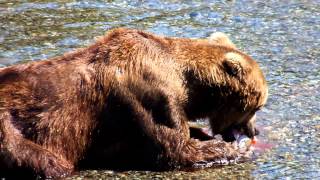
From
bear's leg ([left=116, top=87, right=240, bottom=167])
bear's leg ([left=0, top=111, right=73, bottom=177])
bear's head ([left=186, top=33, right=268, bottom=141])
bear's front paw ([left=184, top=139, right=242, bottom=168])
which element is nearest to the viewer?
bear's leg ([left=0, top=111, right=73, bottom=177])

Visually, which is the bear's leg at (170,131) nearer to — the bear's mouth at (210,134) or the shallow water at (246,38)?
the shallow water at (246,38)

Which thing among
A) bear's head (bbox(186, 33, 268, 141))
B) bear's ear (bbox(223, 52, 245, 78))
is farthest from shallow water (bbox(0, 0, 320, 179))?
bear's ear (bbox(223, 52, 245, 78))

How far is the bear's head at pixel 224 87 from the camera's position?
7.18 metres

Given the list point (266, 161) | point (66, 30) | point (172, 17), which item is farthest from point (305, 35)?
point (266, 161)

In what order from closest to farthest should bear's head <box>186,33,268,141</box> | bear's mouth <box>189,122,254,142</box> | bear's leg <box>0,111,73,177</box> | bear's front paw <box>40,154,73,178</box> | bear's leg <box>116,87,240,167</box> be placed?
bear's leg <box>0,111,73,177</box> < bear's front paw <box>40,154,73,178</box> < bear's leg <box>116,87,240,167</box> < bear's head <box>186,33,268,141</box> < bear's mouth <box>189,122,254,142</box>

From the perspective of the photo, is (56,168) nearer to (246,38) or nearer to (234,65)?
(234,65)

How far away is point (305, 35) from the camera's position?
34.1 feet

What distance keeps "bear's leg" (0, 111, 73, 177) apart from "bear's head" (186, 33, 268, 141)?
1.21 meters

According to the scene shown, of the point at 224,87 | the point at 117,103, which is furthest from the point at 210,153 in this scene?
the point at 117,103

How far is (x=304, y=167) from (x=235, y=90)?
85 cm

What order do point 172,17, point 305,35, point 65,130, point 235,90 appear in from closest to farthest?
point 65,130 → point 235,90 → point 305,35 → point 172,17

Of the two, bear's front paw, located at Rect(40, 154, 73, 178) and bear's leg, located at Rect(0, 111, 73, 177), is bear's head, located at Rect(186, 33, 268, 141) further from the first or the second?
bear's leg, located at Rect(0, 111, 73, 177)

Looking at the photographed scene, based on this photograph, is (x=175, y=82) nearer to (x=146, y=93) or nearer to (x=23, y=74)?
(x=146, y=93)

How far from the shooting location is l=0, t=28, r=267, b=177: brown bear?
669cm
